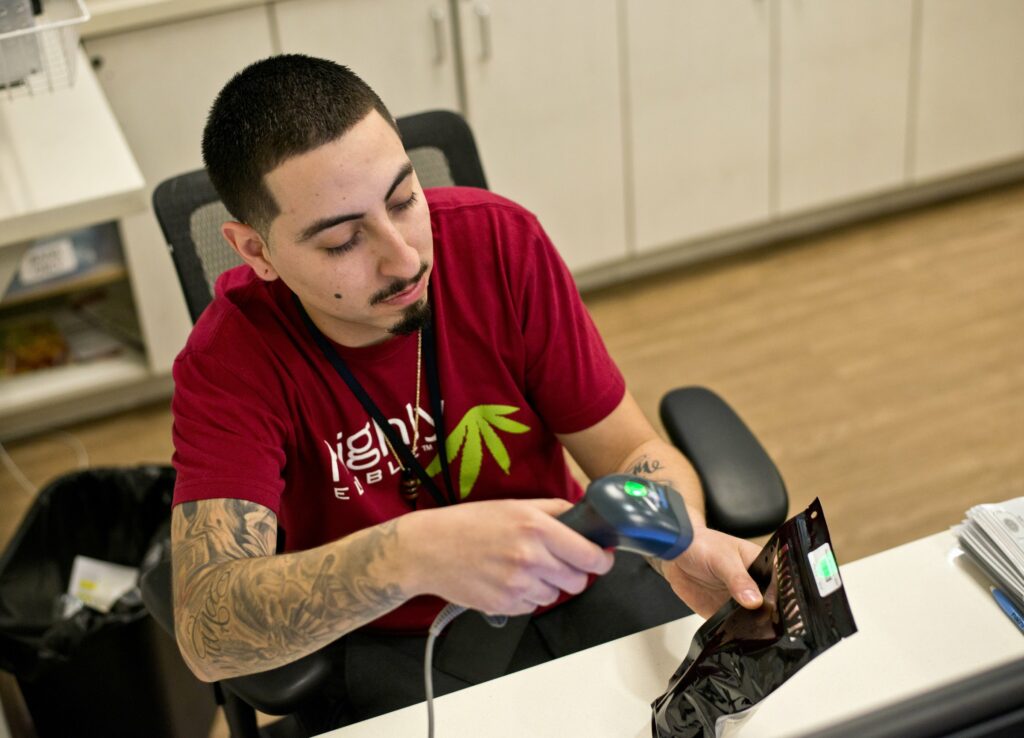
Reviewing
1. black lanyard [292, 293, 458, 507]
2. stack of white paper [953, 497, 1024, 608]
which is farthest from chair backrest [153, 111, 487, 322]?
stack of white paper [953, 497, 1024, 608]

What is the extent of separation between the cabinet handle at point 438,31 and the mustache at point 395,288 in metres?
1.63

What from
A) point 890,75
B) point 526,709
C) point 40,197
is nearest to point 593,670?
point 526,709

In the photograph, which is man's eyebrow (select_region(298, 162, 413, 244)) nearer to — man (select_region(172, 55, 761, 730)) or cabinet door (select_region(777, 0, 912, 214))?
man (select_region(172, 55, 761, 730))

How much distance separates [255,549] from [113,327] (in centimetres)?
181

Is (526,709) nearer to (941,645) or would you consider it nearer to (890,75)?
(941,645)

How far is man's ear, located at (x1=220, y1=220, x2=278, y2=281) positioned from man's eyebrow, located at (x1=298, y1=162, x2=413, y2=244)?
8 cm

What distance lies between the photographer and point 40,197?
5.51 feet

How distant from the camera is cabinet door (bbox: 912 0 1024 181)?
3238 millimetres

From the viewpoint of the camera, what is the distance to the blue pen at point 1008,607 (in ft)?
3.84

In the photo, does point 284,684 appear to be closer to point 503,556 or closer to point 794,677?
point 503,556

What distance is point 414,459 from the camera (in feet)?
4.53

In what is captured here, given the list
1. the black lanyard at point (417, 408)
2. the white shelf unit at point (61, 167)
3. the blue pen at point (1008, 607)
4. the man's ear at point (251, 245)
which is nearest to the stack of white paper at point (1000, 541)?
the blue pen at point (1008, 607)

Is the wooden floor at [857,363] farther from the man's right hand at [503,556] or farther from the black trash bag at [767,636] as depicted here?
the man's right hand at [503,556]

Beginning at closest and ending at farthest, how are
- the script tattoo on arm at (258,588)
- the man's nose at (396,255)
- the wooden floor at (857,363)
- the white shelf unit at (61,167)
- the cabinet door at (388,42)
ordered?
1. the script tattoo on arm at (258,588)
2. the man's nose at (396,255)
3. the white shelf unit at (61,167)
4. the wooden floor at (857,363)
5. the cabinet door at (388,42)
